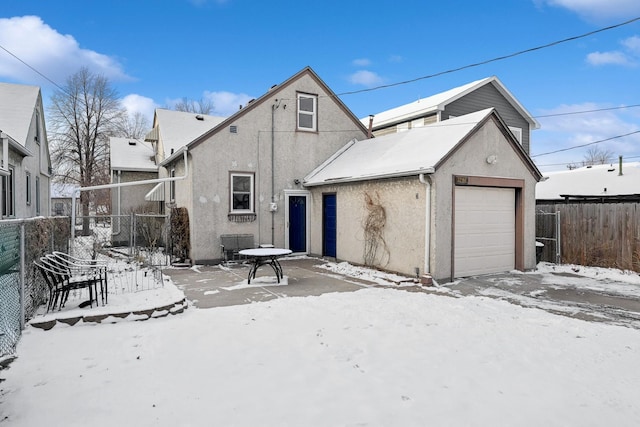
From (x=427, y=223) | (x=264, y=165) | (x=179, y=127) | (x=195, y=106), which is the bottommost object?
(x=427, y=223)

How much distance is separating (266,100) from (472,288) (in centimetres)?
909

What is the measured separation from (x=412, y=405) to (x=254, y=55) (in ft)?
65.5

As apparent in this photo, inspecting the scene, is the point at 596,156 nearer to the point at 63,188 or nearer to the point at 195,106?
the point at 195,106

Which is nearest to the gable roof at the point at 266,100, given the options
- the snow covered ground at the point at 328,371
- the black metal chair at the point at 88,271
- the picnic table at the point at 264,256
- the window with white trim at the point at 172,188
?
the window with white trim at the point at 172,188

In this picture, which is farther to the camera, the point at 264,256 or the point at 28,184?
the point at 28,184

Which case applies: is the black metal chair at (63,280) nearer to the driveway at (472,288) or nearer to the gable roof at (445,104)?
the driveway at (472,288)

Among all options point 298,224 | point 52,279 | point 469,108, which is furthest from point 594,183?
point 52,279

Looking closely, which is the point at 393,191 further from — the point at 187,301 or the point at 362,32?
the point at 362,32

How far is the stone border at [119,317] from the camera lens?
561cm

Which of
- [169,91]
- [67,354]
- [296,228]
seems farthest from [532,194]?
[169,91]

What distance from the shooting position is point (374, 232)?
11.0m

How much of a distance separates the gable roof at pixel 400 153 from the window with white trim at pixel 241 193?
200 cm

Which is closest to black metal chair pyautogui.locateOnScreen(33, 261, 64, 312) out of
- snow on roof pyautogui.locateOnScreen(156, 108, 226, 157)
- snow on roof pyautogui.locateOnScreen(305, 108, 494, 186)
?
snow on roof pyautogui.locateOnScreen(305, 108, 494, 186)

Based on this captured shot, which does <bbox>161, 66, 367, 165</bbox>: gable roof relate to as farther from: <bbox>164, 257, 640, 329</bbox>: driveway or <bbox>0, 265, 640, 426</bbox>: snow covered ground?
<bbox>0, 265, 640, 426</bbox>: snow covered ground
